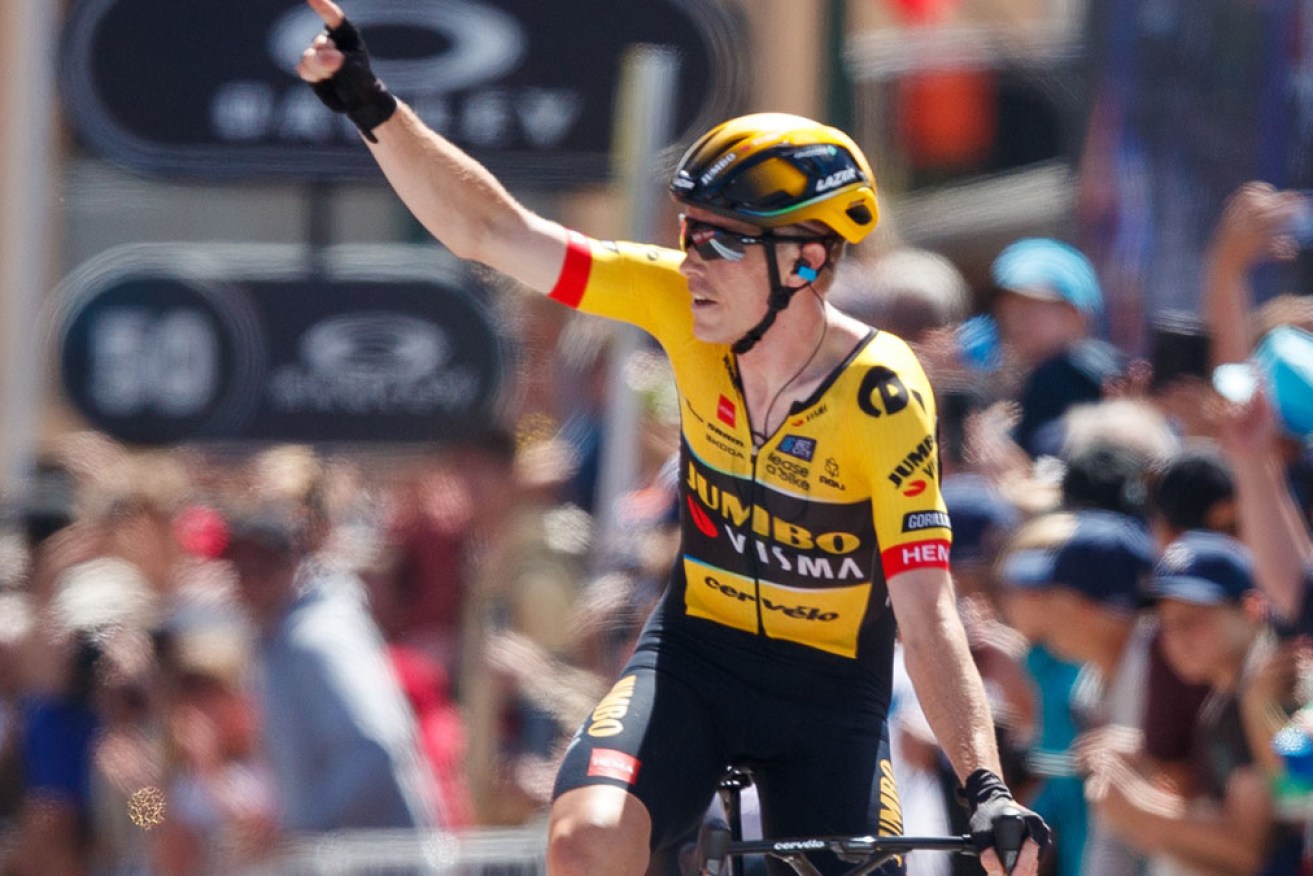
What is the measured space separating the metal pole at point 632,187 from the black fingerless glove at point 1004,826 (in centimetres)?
412

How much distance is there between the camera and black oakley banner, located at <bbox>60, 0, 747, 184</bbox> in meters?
9.65

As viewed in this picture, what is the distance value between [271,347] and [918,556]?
198 inches

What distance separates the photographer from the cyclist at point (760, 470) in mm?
5207

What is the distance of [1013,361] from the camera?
845 cm

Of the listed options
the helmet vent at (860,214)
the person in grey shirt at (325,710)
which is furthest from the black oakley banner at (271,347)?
the helmet vent at (860,214)

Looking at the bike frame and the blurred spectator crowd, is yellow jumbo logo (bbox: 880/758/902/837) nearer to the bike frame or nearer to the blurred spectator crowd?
the bike frame

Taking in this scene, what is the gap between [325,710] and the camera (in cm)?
771

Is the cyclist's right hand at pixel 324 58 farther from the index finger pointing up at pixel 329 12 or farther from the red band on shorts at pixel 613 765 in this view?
the red band on shorts at pixel 613 765

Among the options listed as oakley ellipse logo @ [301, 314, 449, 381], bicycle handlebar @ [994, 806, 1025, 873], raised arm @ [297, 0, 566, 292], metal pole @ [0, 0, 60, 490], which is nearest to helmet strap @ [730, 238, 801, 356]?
raised arm @ [297, 0, 566, 292]

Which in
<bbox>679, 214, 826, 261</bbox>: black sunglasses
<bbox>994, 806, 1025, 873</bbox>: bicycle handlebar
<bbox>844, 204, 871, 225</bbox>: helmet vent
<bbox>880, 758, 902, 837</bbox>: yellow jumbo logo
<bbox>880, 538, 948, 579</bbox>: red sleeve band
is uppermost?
<bbox>844, 204, 871, 225</bbox>: helmet vent

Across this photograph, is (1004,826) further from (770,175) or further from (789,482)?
(770,175)

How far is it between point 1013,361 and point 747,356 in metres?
3.12

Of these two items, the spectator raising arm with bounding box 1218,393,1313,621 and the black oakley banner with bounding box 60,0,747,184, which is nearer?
the spectator raising arm with bounding box 1218,393,1313,621

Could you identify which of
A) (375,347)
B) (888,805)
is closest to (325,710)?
(375,347)
